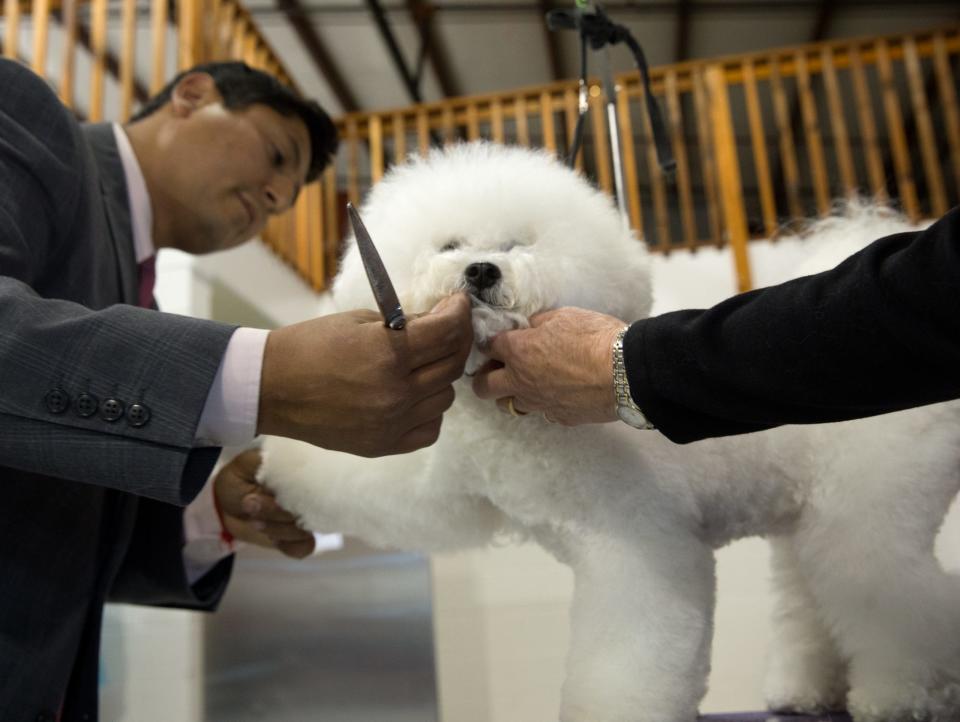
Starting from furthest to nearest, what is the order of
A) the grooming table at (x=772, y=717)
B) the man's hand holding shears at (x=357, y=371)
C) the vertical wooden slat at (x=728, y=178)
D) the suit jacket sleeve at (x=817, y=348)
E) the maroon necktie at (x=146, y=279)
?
the vertical wooden slat at (x=728, y=178) → the maroon necktie at (x=146, y=279) → the grooming table at (x=772, y=717) → the man's hand holding shears at (x=357, y=371) → the suit jacket sleeve at (x=817, y=348)

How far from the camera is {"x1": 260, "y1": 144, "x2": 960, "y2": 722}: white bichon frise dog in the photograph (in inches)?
27.7

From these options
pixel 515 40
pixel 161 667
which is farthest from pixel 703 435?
pixel 515 40

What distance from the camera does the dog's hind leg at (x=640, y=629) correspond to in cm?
64

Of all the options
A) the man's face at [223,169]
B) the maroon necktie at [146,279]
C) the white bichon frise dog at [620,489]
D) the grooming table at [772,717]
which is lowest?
the grooming table at [772,717]

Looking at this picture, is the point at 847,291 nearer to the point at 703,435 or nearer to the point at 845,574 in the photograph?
the point at 703,435

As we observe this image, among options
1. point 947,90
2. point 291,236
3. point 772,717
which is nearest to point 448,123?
point 291,236

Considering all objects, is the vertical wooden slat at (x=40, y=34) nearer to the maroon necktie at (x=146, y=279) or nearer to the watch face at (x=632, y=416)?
the maroon necktie at (x=146, y=279)

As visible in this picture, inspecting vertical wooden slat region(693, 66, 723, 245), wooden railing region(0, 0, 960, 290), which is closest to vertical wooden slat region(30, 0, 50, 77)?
wooden railing region(0, 0, 960, 290)

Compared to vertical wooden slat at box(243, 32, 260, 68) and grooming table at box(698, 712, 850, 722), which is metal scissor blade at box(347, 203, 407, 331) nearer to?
grooming table at box(698, 712, 850, 722)

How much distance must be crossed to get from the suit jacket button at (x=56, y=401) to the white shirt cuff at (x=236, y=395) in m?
0.10

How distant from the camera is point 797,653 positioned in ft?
3.06

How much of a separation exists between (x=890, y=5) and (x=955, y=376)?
13.2ft

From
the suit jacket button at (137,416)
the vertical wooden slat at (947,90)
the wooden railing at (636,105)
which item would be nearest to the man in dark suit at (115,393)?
the suit jacket button at (137,416)

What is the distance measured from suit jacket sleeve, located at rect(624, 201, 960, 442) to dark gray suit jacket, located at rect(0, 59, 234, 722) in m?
0.36
